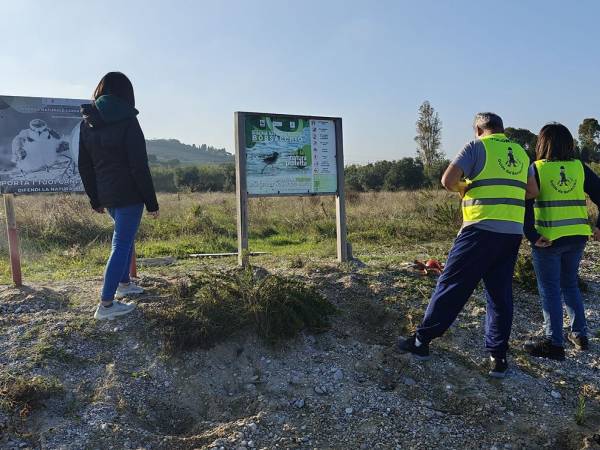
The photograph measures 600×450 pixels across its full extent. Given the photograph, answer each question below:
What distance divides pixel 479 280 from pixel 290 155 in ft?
11.0

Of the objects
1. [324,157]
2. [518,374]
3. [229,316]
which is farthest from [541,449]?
[324,157]

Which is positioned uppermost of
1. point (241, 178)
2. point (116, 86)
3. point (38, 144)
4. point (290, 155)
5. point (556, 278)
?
point (116, 86)

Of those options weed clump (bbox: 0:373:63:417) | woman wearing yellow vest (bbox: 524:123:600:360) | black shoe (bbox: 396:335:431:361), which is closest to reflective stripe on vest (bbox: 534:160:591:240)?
woman wearing yellow vest (bbox: 524:123:600:360)

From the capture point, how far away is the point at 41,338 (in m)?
4.18

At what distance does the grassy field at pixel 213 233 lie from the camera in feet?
27.3

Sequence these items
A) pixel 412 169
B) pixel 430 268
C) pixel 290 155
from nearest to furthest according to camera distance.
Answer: pixel 430 268 → pixel 290 155 → pixel 412 169

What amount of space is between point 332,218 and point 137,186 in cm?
907

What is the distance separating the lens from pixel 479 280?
392 cm

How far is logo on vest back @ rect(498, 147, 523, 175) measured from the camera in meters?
3.86

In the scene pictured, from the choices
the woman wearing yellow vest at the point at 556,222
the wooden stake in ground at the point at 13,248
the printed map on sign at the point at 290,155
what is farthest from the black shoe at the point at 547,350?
the wooden stake in ground at the point at 13,248

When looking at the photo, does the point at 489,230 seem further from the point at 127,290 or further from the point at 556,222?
the point at 127,290

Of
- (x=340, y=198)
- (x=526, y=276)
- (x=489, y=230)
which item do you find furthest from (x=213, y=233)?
(x=489, y=230)

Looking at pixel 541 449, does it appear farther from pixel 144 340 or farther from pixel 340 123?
pixel 340 123

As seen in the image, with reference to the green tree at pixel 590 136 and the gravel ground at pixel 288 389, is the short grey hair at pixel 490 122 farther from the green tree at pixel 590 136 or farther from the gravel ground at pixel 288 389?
the green tree at pixel 590 136
